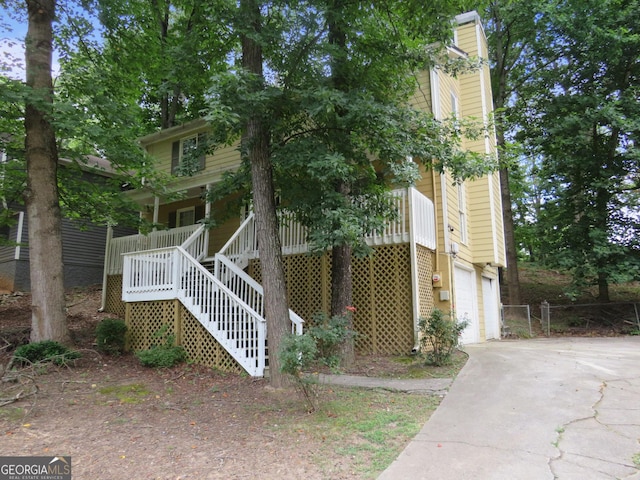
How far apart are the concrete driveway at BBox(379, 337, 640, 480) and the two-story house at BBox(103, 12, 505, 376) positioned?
2.16 m

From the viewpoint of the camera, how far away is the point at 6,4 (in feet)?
29.2

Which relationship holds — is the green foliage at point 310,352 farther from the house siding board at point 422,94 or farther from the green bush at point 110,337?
the house siding board at point 422,94

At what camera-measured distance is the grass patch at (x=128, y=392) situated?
586cm

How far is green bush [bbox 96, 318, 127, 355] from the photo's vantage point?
8643 mm

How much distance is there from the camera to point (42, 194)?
8.23m

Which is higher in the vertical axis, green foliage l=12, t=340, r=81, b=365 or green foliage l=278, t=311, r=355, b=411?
green foliage l=278, t=311, r=355, b=411

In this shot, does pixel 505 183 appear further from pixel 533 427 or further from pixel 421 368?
pixel 533 427

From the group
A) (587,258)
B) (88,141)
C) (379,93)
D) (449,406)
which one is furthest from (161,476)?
(587,258)

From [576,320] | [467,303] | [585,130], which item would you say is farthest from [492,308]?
[585,130]

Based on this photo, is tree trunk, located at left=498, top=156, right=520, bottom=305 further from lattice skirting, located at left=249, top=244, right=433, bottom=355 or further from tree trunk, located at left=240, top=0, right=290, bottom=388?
tree trunk, located at left=240, top=0, right=290, bottom=388

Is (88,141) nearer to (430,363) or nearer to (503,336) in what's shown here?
(430,363)

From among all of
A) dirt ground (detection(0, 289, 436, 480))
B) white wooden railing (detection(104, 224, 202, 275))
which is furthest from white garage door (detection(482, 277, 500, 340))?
white wooden railing (detection(104, 224, 202, 275))

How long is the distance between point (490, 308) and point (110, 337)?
36.9 ft

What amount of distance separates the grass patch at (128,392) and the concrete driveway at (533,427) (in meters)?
3.93
